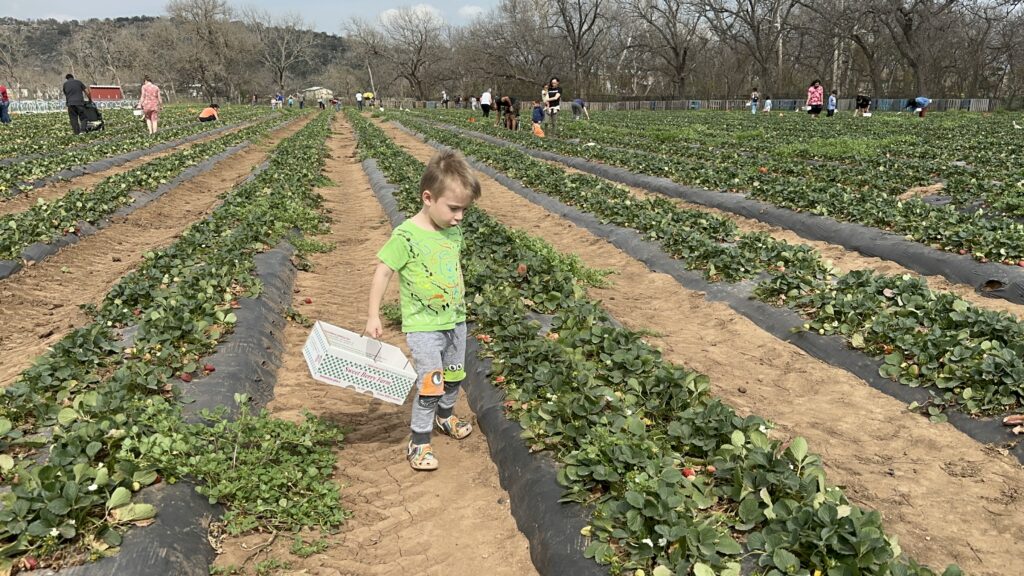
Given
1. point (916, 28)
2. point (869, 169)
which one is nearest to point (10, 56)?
point (916, 28)

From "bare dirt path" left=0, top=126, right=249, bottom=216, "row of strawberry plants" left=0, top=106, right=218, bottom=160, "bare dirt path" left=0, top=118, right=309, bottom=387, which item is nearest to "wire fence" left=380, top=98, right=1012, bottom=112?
"row of strawberry plants" left=0, top=106, right=218, bottom=160

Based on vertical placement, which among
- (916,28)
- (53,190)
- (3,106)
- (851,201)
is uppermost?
(916,28)

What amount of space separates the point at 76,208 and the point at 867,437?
36.2ft

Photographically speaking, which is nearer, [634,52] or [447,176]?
[447,176]

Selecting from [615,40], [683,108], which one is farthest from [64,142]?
[615,40]

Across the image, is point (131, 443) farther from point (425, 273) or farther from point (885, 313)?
point (885, 313)

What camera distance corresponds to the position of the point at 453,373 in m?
3.95

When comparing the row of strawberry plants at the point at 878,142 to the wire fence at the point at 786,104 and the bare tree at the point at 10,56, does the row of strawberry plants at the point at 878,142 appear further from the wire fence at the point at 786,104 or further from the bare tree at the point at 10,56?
the bare tree at the point at 10,56

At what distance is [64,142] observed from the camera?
2066cm

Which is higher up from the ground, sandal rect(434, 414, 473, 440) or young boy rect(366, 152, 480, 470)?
young boy rect(366, 152, 480, 470)

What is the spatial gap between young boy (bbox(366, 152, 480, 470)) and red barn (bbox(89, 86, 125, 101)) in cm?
8371

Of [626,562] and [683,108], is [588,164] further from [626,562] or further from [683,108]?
[683,108]

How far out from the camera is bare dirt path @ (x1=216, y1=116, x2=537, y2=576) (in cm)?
317

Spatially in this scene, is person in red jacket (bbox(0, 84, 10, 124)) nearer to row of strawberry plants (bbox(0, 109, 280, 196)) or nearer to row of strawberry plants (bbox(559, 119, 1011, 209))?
row of strawberry plants (bbox(0, 109, 280, 196))
